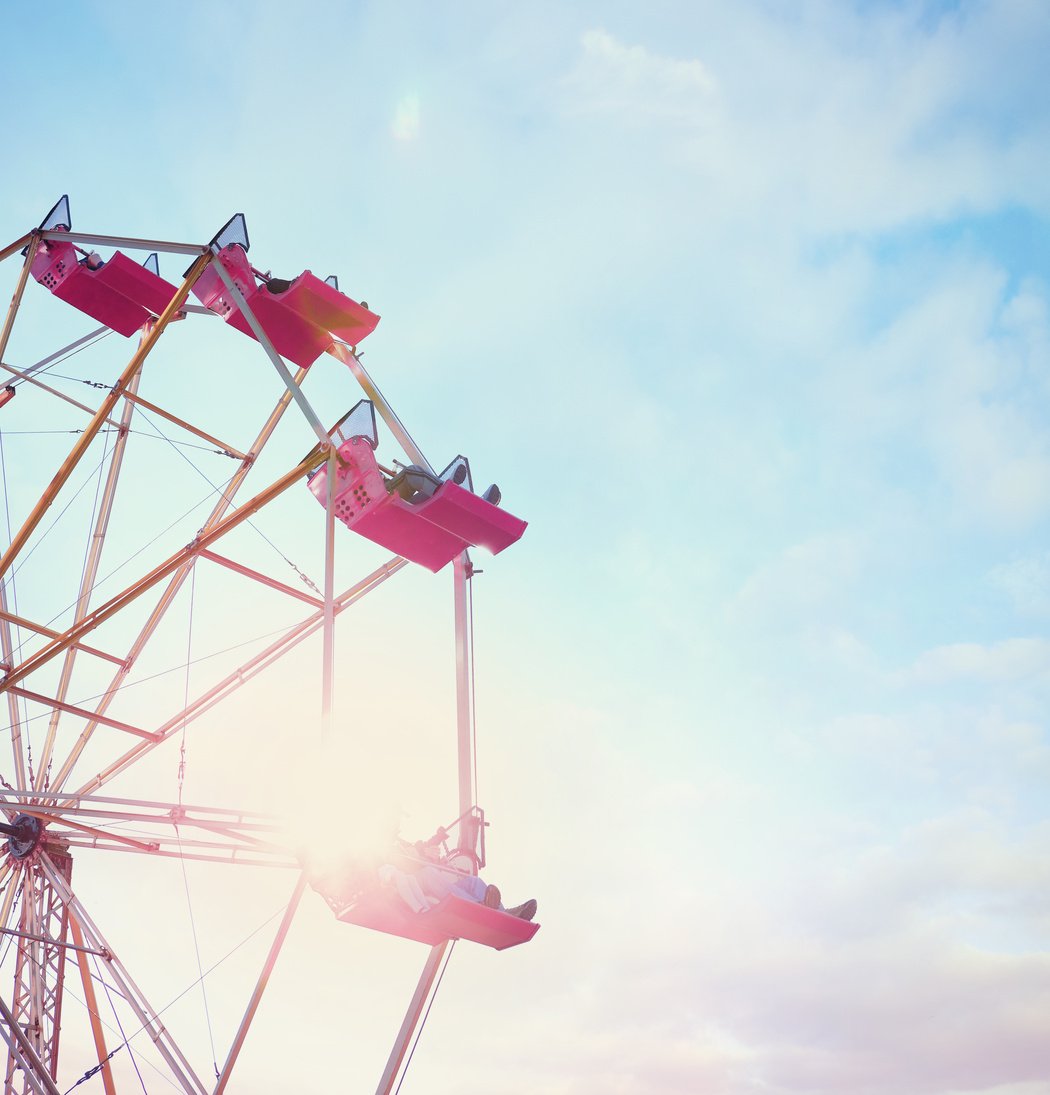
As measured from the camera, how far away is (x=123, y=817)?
15.3 meters

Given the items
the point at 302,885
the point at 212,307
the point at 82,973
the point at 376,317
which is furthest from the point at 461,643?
the point at 82,973

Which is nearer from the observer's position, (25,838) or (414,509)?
(414,509)

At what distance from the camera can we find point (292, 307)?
805 inches

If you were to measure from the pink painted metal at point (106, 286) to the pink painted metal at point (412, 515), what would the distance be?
28.9ft

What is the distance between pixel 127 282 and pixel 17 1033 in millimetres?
14225

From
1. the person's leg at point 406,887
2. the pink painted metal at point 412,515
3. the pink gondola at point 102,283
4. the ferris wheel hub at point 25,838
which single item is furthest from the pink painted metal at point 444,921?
the pink gondola at point 102,283

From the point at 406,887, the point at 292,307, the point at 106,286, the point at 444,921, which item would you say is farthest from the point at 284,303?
the point at 444,921

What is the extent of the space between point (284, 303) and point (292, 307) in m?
0.15

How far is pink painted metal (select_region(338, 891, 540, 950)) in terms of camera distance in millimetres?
13797

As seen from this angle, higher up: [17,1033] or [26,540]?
[26,540]

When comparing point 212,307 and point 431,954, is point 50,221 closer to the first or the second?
point 212,307

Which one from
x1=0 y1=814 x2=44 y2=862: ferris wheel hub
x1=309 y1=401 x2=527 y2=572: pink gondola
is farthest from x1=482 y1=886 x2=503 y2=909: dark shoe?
x1=0 y1=814 x2=44 y2=862: ferris wheel hub

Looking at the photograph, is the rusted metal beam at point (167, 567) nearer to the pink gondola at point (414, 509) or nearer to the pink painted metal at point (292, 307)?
the pink gondola at point (414, 509)

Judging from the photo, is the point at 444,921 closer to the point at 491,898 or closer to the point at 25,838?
the point at 491,898
